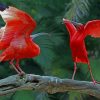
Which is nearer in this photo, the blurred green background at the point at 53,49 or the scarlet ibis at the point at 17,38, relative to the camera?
the scarlet ibis at the point at 17,38

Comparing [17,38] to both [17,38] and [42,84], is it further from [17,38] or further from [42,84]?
[42,84]

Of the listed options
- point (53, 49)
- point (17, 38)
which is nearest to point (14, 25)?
point (17, 38)

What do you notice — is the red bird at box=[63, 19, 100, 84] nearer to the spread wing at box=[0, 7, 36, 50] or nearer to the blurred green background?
the spread wing at box=[0, 7, 36, 50]

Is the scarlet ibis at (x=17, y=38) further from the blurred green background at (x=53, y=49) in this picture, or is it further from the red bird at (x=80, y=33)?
the blurred green background at (x=53, y=49)

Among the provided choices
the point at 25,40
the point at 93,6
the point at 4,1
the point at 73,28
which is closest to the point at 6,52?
the point at 25,40

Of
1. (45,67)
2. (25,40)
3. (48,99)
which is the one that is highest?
(25,40)

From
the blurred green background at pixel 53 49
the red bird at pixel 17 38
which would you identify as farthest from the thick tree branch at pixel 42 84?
the blurred green background at pixel 53 49

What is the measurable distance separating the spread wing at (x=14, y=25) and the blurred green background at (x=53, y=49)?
1.58 m

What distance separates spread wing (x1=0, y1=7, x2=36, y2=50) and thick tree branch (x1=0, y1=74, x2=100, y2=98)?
0.41 feet

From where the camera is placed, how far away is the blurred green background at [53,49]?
3494mm

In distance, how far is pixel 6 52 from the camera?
1827 millimetres

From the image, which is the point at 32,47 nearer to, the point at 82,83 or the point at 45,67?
the point at 82,83

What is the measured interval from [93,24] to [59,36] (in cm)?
183

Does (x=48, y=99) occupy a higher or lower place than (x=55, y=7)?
lower
